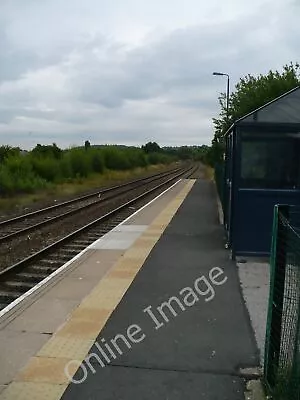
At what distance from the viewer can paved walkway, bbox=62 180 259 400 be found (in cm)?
419

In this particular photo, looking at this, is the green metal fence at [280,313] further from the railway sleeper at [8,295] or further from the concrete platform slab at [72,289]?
the railway sleeper at [8,295]

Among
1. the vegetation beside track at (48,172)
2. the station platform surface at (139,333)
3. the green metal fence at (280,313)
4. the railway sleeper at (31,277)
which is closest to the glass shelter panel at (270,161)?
the station platform surface at (139,333)

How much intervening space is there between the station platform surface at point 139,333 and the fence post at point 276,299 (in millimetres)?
356

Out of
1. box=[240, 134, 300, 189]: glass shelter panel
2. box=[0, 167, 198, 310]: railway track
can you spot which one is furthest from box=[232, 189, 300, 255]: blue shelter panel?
box=[0, 167, 198, 310]: railway track

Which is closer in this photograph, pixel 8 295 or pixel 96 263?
pixel 8 295

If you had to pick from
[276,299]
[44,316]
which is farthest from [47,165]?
[276,299]

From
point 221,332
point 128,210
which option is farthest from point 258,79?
point 221,332

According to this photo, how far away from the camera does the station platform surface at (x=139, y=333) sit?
4.21 metres

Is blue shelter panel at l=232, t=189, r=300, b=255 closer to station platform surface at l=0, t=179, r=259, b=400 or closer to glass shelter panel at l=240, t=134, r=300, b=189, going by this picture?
glass shelter panel at l=240, t=134, r=300, b=189

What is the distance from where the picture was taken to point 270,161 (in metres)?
9.29

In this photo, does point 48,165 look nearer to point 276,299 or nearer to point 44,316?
point 44,316

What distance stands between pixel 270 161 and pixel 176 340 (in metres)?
4.96

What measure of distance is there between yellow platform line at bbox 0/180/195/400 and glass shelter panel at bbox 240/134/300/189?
2.70m

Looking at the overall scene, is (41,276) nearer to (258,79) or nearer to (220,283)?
(220,283)
